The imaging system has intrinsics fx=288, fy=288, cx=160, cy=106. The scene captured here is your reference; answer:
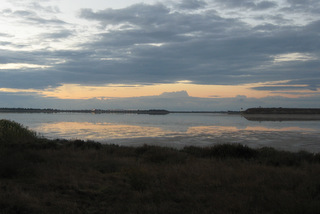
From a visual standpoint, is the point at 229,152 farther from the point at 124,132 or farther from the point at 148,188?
the point at 124,132

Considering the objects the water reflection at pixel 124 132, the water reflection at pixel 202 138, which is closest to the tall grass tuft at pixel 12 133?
the water reflection at pixel 202 138

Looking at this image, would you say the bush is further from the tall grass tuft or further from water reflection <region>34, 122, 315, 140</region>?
water reflection <region>34, 122, 315, 140</region>

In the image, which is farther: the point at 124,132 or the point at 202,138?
the point at 124,132

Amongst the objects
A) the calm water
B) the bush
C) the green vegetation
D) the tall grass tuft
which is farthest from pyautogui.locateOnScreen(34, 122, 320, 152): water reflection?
the green vegetation

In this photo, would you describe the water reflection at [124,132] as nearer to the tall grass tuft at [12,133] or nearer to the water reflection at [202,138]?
the water reflection at [202,138]

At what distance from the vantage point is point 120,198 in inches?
331

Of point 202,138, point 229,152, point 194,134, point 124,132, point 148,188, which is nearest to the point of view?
point 148,188

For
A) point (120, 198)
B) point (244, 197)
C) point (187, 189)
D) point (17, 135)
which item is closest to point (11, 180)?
point (120, 198)

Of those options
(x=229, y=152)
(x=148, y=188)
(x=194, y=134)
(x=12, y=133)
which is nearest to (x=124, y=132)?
(x=194, y=134)

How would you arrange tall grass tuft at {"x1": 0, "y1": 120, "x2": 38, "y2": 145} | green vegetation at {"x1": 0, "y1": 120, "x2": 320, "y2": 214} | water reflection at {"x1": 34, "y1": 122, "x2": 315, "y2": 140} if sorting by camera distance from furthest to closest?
water reflection at {"x1": 34, "y1": 122, "x2": 315, "y2": 140} < tall grass tuft at {"x1": 0, "y1": 120, "x2": 38, "y2": 145} < green vegetation at {"x1": 0, "y1": 120, "x2": 320, "y2": 214}

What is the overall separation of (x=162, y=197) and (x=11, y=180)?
5304 mm

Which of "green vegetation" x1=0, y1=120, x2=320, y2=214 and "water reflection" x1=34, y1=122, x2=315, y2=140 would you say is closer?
"green vegetation" x1=0, y1=120, x2=320, y2=214

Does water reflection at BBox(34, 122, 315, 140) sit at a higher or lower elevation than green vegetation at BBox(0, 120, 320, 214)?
lower

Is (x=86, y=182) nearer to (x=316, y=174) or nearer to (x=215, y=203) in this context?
(x=215, y=203)
